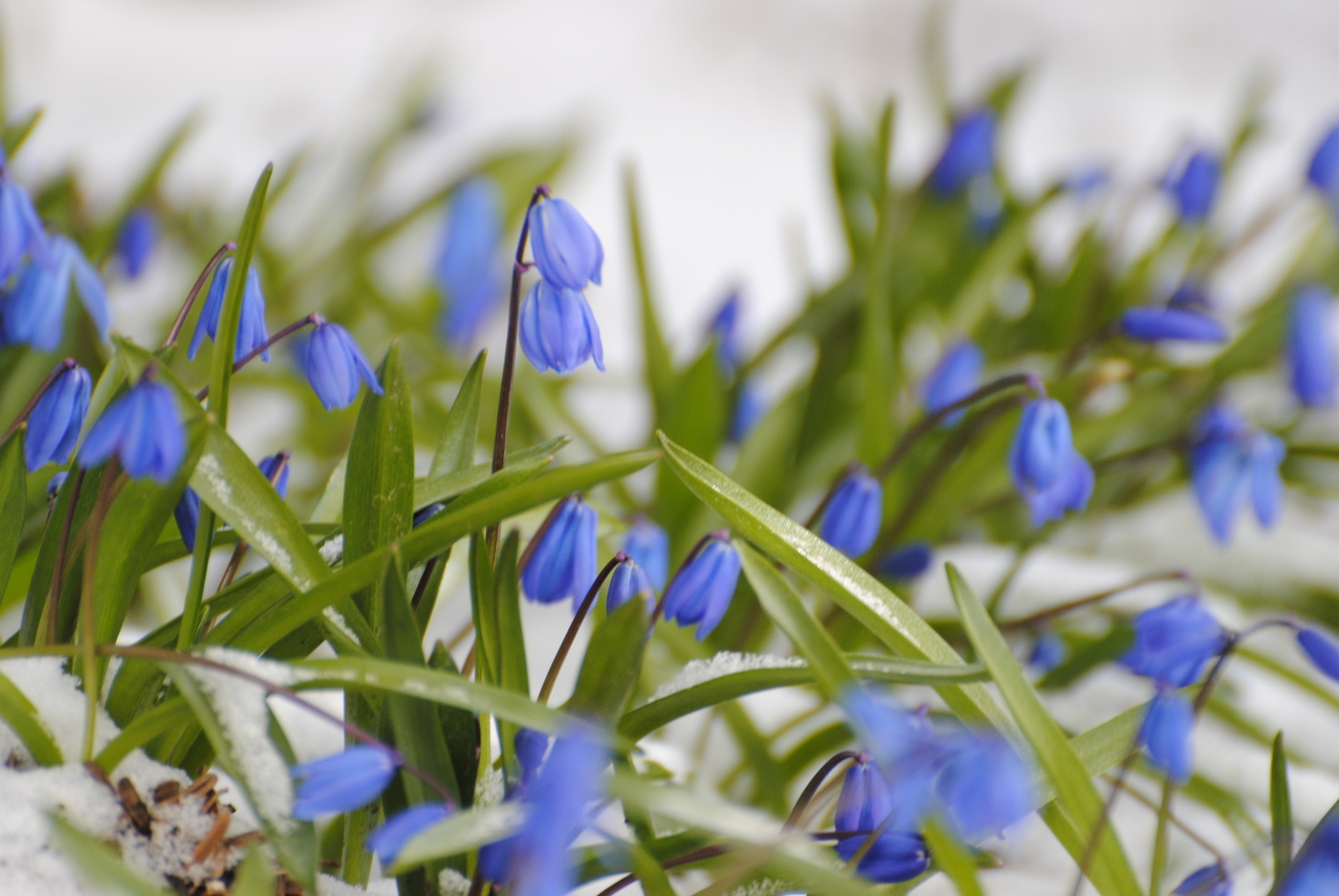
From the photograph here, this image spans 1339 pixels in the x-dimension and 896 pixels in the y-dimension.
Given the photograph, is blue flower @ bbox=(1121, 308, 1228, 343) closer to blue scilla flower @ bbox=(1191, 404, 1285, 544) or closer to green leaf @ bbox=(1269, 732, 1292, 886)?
blue scilla flower @ bbox=(1191, 404, 1285, 544)

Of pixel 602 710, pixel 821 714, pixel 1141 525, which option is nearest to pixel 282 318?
pixel 821 714

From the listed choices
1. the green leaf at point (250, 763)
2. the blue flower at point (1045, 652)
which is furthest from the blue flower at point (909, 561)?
the green leaf at point (250, 763)

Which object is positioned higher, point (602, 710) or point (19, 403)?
point (19, 403)

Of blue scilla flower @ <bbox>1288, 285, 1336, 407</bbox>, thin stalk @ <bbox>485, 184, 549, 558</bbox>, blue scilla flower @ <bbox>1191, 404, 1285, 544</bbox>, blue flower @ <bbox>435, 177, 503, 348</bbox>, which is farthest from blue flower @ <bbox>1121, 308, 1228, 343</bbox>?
blue flower @ <bbox>435, 177, 503, 348</bbox>

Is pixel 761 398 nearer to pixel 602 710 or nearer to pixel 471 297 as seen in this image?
pixel 471 297

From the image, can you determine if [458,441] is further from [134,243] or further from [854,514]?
[134,243]

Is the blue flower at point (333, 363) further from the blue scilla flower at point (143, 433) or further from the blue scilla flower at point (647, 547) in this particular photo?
the blue scilla flower at point (647, 547)
